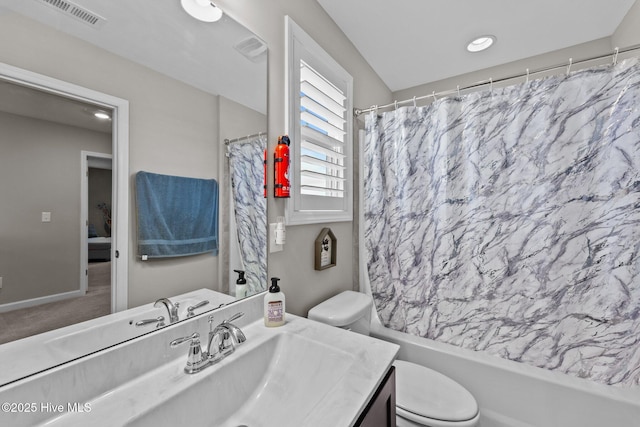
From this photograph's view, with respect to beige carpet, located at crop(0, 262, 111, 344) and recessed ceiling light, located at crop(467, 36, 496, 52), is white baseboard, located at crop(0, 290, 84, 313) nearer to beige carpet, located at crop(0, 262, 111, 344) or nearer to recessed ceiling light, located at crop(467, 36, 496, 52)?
beige carpet, located at crop(0, 262, 111, 344)

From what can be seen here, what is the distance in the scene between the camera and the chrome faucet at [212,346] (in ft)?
2.34

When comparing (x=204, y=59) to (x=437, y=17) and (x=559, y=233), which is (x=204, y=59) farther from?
(x=559, y=233)

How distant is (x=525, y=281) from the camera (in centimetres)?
134

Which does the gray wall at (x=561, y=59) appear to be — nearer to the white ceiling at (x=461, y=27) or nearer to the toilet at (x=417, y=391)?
the white ceiling at (x=461, y=27)

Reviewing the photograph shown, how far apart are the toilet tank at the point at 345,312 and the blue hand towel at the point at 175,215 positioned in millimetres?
629

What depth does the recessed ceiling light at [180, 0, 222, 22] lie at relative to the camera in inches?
33.4

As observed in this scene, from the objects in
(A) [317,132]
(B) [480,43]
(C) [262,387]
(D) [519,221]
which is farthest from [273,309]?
(B) [480,43]

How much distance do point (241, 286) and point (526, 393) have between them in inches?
58.1

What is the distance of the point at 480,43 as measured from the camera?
1.76 m

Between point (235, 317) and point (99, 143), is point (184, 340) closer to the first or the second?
point (235, 317)

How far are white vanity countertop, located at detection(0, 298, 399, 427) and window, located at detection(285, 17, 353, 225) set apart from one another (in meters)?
0.55

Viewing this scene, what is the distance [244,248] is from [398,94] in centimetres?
214

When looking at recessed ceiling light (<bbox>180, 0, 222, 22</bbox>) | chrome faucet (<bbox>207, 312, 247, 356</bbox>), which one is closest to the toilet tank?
chrome faucet (<bbox>207, 312, 247, 356</bbox>)

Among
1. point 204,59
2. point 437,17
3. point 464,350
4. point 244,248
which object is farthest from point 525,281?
point 204,59
